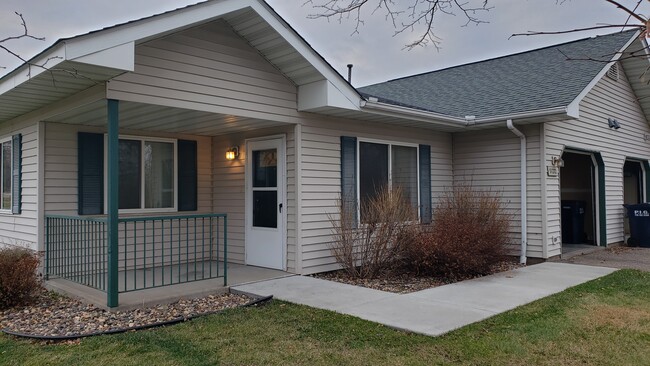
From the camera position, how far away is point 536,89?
9305mm

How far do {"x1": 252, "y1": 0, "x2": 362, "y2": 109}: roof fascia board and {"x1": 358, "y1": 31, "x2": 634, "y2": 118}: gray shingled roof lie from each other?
0.36m

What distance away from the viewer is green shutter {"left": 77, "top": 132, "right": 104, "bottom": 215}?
22.9ft

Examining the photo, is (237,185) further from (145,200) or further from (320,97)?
(320,97)

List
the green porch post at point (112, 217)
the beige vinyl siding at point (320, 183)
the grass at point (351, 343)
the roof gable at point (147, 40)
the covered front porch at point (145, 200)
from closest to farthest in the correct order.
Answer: the grass at point (351, 343) → the roof gable at point (147, 40) → the green porch post at point (112, 217) → the covered front porch at point (145, 200) → the beige vinyl siding at point (320, 183)

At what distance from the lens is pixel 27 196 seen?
23.3 ft

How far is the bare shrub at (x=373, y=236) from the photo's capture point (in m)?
7.24

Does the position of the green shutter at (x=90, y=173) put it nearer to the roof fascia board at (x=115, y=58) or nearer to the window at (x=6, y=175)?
the window at (x=6, y=175)

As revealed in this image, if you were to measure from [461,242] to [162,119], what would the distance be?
4.64 meters

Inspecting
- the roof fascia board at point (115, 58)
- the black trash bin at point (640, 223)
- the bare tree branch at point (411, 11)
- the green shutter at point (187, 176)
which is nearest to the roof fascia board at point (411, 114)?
the bare tree branch at point (411, 11)

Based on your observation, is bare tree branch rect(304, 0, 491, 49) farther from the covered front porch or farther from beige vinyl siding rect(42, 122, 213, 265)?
beige vinyl siding rect(42, 122, 213, 265)

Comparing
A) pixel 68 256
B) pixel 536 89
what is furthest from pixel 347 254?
pixel 536 89

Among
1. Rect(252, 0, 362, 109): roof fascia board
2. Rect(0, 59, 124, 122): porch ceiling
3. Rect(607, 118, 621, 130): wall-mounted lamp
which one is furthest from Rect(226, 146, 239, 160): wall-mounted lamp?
Rect(607, 118, 621, 130): wall-mounted lamp

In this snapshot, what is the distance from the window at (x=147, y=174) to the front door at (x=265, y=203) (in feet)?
4.31

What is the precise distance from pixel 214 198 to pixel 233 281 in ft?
7.82
